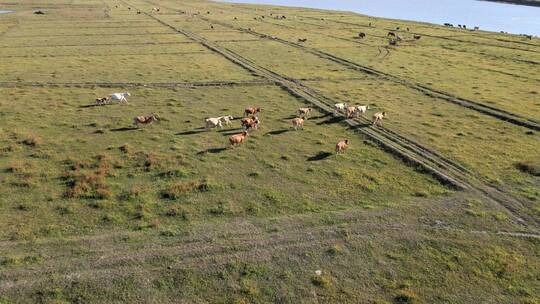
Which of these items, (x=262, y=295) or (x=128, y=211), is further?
(x=128, y=211)

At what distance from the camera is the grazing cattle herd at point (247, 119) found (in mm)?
26080

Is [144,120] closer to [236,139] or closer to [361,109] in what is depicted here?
[236,139]

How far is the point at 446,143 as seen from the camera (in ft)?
89.3

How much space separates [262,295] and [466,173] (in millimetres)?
14326

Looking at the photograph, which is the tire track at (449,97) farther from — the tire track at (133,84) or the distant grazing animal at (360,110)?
the tire track at (133,84)

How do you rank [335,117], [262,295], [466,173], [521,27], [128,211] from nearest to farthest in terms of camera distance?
1. [262,295]
2. [128,211]
3. [466,173]
4. [335,117]
5. [521,27]

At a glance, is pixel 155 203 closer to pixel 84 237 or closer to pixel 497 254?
pixel 84 237

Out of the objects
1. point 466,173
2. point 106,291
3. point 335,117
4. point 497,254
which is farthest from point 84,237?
point 335,117

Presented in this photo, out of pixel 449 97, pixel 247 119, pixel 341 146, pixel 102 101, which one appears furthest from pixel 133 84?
pixel 449 97

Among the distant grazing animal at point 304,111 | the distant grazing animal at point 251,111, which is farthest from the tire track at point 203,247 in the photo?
the distant grazing animal at point 251,111

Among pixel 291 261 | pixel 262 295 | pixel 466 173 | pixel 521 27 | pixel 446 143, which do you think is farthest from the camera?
pixel 521 27

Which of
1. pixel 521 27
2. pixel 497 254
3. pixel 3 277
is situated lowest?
pixel 3 277

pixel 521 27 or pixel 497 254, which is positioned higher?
pixel 521 27

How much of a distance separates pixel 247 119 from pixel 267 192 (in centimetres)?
958
